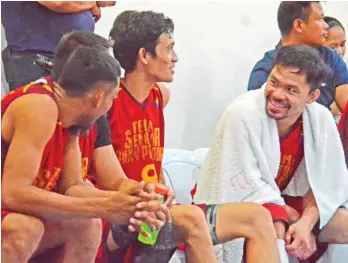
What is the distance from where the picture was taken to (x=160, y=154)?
202cm

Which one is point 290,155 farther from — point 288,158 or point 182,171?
point 182,171

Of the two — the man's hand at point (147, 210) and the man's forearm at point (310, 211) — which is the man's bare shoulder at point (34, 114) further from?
the man's forearm at point (310, 211)

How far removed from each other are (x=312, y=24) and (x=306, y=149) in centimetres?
67

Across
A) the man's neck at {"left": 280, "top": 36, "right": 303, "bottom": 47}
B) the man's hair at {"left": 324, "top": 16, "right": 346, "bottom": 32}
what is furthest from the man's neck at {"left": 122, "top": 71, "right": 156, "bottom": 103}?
the man's hair at {"left": 324, "top": 16, "right": 346, "bottom": 32}

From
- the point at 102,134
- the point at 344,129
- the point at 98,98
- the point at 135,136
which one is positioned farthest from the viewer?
the point at 344,129

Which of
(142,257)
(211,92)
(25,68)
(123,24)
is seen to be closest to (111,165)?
(142,257)

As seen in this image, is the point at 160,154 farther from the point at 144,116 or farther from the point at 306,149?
the point at 306,149

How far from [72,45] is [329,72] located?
1214 millimetres

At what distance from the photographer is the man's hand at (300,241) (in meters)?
1.87

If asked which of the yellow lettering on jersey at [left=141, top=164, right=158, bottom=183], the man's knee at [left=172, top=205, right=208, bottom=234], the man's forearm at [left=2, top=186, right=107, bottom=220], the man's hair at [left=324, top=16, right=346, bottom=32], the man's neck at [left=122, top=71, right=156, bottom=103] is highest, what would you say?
the man's hair at [left=324, top=16, right=346, bottom=32]

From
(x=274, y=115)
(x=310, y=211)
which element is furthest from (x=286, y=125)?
(x=310, y=211)

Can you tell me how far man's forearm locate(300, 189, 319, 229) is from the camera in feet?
6.41

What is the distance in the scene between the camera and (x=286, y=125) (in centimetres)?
204

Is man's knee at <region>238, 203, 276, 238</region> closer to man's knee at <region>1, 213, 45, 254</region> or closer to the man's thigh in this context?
the man's thigh
